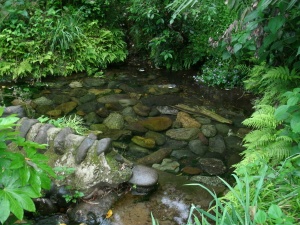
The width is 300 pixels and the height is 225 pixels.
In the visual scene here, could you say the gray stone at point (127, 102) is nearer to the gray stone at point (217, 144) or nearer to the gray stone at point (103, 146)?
the gray stone at point (217, 144)

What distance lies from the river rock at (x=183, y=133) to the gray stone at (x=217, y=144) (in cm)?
27

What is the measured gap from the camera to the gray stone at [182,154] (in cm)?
495

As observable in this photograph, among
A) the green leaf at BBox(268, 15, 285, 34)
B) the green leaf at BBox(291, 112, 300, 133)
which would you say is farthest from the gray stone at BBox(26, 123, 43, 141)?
the green leaf at BBox(291, 112, 300, 133)

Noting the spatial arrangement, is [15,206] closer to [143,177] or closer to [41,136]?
[143,177]

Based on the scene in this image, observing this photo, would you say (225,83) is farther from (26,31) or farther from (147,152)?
(26,31)

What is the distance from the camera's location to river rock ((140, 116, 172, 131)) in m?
5.67

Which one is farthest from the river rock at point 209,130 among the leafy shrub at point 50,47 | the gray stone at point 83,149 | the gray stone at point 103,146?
the leafy shrub at point 50,47

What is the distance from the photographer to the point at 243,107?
6.55 metres

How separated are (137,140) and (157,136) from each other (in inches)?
13.2

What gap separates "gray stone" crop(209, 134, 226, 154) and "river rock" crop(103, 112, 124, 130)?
4.68 feet

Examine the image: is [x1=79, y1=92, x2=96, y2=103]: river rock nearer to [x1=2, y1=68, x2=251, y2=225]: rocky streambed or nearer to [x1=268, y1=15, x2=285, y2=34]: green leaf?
[x1=2, y1=68, x2=251, y2=225]: rocky streambed

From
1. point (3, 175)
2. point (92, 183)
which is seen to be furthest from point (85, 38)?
point (3, 175)

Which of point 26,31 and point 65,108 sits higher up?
point 26,31

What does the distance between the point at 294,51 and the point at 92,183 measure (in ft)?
7.97
